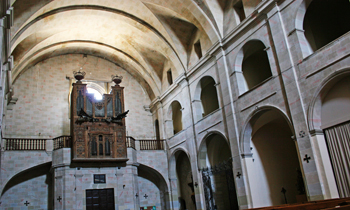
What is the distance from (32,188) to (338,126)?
606 inches

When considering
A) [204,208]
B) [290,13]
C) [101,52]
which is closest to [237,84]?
[290,13]

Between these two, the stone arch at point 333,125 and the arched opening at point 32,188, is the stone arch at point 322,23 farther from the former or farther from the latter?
the arched opening at point 32,188

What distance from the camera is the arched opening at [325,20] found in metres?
12.8

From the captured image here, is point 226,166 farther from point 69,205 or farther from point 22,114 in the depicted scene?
point 22,114

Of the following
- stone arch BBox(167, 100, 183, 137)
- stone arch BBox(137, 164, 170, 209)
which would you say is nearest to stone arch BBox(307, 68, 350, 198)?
stone arch BBox(167, 100, 183, 137)

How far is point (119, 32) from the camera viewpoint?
19844 mm

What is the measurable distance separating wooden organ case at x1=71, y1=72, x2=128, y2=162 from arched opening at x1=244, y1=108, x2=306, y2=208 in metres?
7.14

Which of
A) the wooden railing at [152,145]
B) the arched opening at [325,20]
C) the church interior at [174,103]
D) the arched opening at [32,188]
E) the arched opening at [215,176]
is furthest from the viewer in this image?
the wooden railing at [152,145]

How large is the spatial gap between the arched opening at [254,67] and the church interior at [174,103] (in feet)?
0.24

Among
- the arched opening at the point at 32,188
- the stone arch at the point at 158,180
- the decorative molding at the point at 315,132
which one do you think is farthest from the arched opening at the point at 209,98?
the arched opening at the point at 32,188

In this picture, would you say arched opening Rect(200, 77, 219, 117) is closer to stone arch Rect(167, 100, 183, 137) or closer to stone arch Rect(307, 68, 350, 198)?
stone arch Rect(167, 100, 183, 137)

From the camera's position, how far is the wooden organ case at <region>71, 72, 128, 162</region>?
54.4 feet

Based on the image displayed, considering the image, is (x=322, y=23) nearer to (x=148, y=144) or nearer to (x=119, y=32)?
(x=119, y=32)

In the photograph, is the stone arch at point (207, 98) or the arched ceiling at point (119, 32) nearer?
the arched ceiling at point (119, 32)
